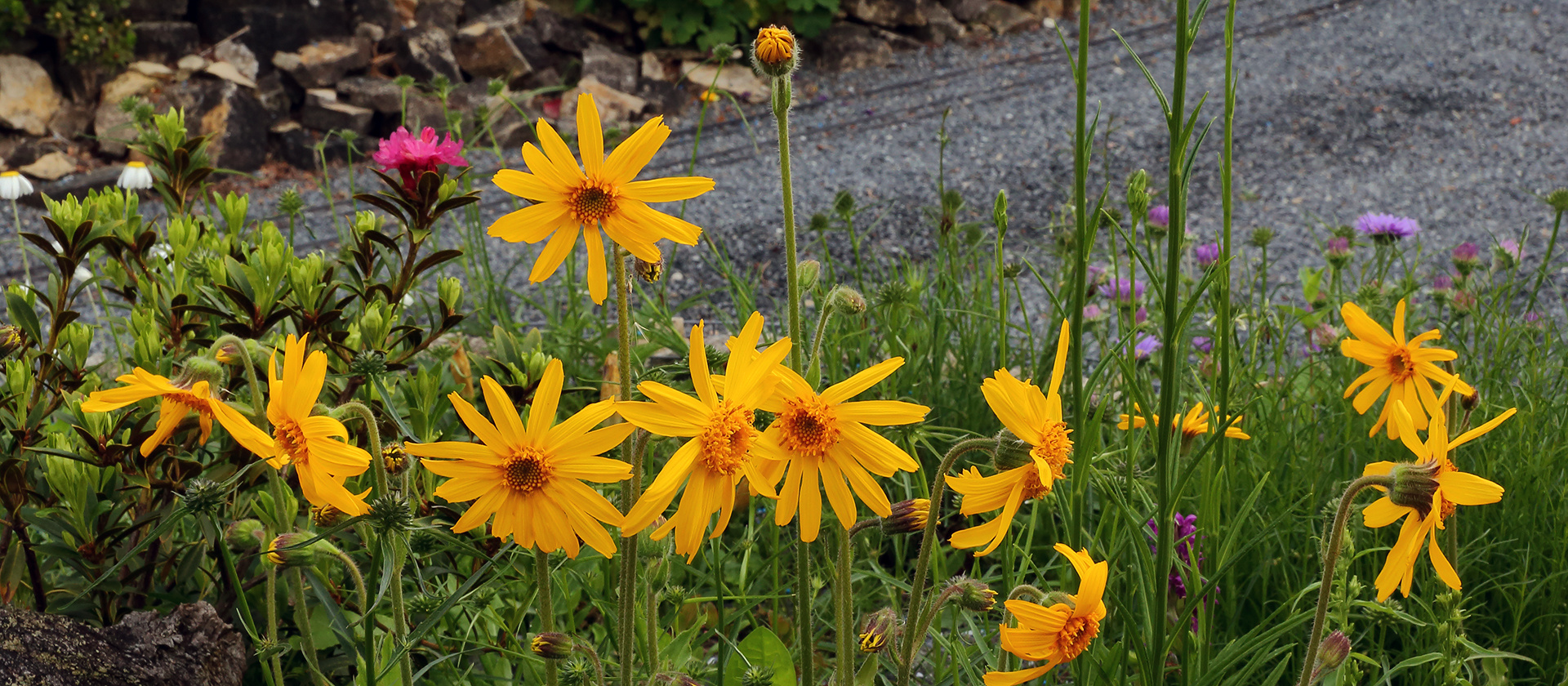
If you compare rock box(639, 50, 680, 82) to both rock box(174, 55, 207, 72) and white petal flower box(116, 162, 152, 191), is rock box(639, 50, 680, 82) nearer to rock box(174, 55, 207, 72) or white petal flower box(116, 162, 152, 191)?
rock box(174, 55, 207, 72)

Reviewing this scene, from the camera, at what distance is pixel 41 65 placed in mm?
5312

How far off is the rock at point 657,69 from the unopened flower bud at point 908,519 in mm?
5270

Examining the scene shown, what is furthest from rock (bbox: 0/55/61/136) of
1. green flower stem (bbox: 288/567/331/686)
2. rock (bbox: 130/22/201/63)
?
green flower stem (bbox: 288/567/331/686)

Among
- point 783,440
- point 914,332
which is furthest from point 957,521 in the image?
point 783,440

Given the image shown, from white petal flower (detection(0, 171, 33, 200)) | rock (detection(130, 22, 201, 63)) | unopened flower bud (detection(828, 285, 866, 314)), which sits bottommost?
unopened flower bud (detection(828, 285, 866, 314))

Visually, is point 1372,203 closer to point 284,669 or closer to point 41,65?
point 284,669

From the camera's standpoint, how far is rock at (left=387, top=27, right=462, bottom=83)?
5719 millimetres

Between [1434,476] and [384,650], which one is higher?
[1434,476]

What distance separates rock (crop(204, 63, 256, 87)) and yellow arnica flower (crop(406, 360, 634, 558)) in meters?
5.27

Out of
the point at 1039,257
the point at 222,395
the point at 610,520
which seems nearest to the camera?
the point at 610,520

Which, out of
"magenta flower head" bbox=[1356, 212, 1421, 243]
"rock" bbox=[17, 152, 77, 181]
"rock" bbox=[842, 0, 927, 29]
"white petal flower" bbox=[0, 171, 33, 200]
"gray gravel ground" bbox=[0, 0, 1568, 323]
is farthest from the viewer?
"rock" bbox=[842, 0, 927, 29]

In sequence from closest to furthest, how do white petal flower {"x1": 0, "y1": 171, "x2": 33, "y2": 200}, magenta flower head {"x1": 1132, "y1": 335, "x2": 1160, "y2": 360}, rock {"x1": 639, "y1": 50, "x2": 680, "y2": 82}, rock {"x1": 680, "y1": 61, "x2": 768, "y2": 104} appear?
magenta flower head {"x1": 1132, "y1": 335, "x2": 1160, "y2": 360} → white petal flower {"x1": 0, "y1": 171, "x2": 33, "y2": 200} → rock {"x1": 680, "y1": 61, "x2": 768, "y2": 104} → rock {"x1": 639, "y1": 50, "x2": 680, "y2": 82}

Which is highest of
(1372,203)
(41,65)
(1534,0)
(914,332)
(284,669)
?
(1534,0)

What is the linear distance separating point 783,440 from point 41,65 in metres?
5.93
